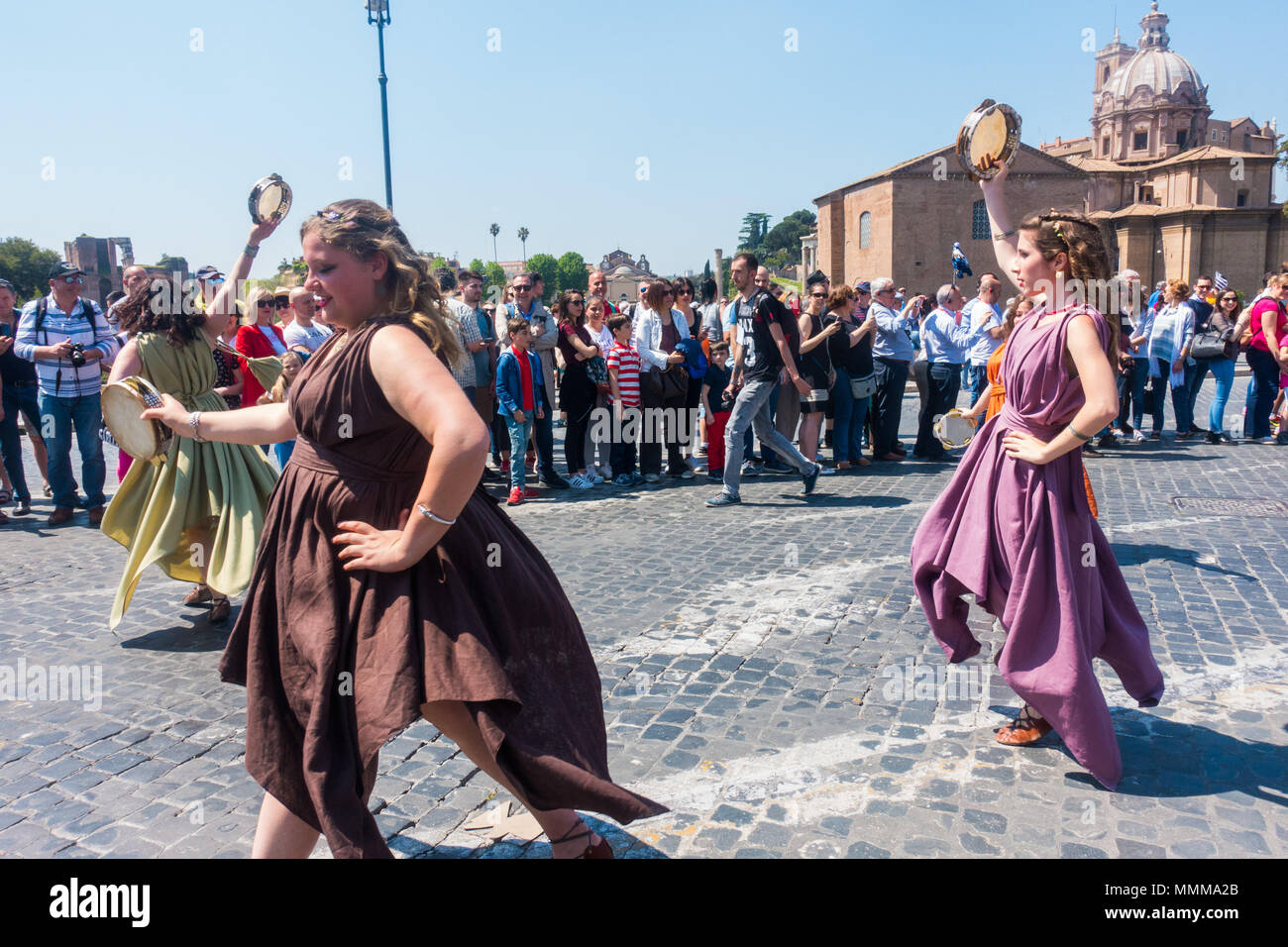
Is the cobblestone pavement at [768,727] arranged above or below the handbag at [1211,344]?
below

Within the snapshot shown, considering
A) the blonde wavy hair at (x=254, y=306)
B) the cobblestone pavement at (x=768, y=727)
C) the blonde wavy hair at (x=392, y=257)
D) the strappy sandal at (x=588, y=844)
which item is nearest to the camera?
the blonde wavy hair at (x=392, y=257)

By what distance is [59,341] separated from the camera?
860 centimetres

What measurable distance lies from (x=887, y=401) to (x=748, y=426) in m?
3.09

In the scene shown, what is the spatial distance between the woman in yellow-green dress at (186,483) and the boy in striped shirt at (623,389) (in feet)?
16.2

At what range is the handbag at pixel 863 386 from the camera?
10648 mm

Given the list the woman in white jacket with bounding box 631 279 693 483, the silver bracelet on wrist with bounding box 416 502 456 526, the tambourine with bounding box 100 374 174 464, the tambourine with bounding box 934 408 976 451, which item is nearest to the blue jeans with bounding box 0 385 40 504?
the woman in white jacket with bounding box 631 279 693 483

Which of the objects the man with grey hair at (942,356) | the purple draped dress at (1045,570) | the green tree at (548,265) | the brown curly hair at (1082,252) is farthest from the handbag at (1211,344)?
the green tree at (548,265)

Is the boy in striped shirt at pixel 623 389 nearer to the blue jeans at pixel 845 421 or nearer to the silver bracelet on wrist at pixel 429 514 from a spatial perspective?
the blue jeans at pixel 845 421

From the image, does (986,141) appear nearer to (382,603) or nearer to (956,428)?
(956,428)

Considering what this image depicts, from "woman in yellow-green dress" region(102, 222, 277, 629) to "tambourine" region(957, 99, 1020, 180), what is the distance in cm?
352

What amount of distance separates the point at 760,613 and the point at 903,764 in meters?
1.84

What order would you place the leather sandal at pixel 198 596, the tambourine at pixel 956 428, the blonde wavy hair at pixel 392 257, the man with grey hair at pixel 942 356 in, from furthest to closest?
the man with grey hair at pixel 942 356, the leather sandal at pixel 198 596, the tambourine at pixel 956 428, the blonde wavy hair at pixel 392 257
